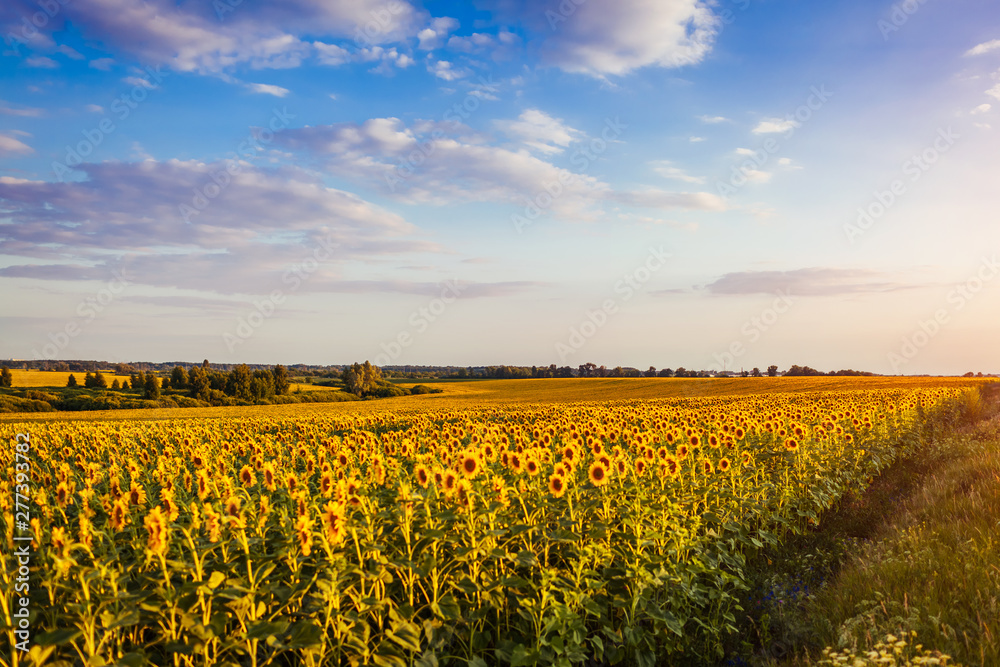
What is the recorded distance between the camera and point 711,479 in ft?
29.9

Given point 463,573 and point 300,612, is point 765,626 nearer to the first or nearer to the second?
point 463,573

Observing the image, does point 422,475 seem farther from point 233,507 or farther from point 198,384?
point 198,384

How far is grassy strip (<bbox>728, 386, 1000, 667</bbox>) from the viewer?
4.72 m

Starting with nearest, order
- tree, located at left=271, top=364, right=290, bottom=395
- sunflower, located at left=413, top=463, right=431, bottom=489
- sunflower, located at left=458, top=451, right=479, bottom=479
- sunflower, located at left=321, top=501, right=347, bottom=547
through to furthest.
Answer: sunflower, located at left=321, top=501, right=347, bottom=547 < sunflower, located at left=413, top=463, right=431, bottom=489 < sunflower, located at left=458, top=451, right=479, bottom=479 < tree, located at left=271, top=364, right=290, bottom=395

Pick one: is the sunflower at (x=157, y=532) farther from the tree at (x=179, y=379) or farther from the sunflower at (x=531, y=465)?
the tree at (x=179, y=379)

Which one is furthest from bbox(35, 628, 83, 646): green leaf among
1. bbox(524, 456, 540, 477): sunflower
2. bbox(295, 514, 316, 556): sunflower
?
bbox(524, 456, 540, 477): sunflower

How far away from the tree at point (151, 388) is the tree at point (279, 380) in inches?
593

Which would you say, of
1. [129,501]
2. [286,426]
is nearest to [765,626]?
[129,501]

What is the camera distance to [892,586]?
19.6ft

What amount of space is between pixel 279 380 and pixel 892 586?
86417mm

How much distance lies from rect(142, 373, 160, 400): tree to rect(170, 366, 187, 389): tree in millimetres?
5099

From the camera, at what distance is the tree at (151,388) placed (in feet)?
226

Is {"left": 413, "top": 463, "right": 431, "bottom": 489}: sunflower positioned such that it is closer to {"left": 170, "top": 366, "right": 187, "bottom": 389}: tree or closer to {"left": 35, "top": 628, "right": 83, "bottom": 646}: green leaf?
{"left": 35, "top": 628, "right": 83, "bottom": 646}: green leaf

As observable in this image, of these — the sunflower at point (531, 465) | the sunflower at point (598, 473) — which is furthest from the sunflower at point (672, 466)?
the sunflower at point (531, 465)
